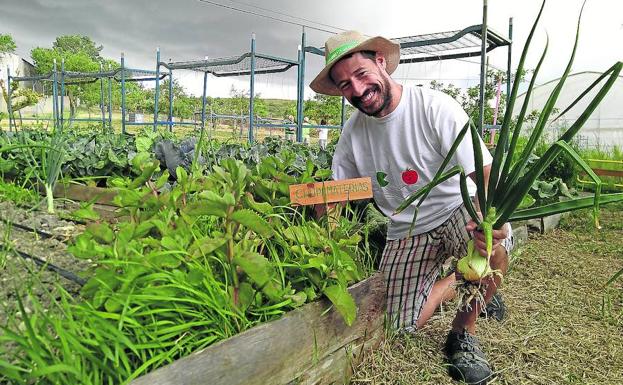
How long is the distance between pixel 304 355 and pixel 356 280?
0.32 m

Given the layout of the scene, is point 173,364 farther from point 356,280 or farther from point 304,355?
point 356,280

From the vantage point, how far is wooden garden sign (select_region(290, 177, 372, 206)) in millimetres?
1366

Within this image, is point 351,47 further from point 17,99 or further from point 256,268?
point 17,99

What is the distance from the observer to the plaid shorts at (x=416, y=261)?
162 centimetres

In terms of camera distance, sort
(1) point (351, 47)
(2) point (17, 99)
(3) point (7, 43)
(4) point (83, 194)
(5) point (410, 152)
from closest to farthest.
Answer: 1. (1) point (351, 47)
2. (5) point (410, 152)
3. (4) point (83, 194)
4. (2) point (17, 99)
5. (3) point (7, 43)

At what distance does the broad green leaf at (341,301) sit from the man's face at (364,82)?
76cm

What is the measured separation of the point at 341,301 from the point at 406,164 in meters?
0.75

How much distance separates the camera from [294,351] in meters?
1.04

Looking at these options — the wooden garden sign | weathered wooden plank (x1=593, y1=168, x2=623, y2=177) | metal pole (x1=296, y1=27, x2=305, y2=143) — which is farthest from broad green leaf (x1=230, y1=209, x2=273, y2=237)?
metal pole (x1=296, y1=27, x2=305, y2=143)

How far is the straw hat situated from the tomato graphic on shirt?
0.43m

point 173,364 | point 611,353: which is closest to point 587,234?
point 611,353

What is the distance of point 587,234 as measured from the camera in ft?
11.3

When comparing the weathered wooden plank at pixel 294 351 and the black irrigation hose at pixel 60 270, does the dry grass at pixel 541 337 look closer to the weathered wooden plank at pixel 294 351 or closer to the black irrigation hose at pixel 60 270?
the weathered wooden plank at pixel 294 351

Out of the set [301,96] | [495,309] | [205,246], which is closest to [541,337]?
[495,309]
